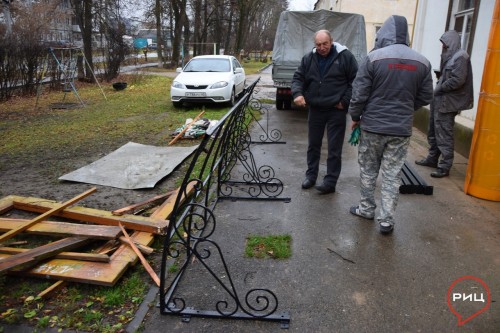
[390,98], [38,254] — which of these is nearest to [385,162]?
[390,98]

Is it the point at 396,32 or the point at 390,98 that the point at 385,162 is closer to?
the point at 390,98

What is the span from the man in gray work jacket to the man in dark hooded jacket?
2.01m

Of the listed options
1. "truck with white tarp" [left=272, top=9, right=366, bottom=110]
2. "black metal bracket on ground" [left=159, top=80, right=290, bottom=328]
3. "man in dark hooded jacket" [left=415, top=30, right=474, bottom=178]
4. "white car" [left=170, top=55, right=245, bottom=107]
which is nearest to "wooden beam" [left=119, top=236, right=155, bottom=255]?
"black metal bracket on ground" [left=159, top=80, right=290, bottom=328]

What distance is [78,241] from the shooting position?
3.47 metres

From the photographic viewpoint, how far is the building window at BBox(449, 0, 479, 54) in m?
7.35

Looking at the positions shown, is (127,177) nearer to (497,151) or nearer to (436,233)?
(436,233)

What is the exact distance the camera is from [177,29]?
2755 centimetres

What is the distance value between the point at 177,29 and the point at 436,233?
2634cm

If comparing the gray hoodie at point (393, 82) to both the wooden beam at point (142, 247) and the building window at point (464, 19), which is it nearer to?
the wooden beam at point (142, 247)

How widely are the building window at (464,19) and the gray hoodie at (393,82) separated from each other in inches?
172

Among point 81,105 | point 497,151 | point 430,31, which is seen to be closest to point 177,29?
point 81,105

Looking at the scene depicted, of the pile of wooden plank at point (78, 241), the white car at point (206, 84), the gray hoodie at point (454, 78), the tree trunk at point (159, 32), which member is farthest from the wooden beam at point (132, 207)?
the tree trunk at point (159, 32)

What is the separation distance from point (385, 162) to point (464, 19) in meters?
5.74

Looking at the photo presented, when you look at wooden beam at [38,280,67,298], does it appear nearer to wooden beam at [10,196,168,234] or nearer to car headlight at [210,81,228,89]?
wooden beam at [10,196,168,234]
